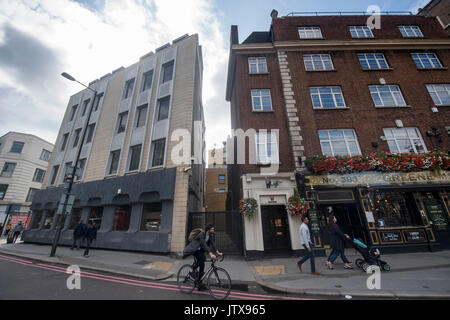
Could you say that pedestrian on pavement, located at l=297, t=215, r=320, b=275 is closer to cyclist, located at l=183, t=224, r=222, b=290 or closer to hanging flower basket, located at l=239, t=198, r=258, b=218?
hanging flower basket, located at l=239, t=198, r=258, b=218

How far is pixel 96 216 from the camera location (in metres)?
13.5

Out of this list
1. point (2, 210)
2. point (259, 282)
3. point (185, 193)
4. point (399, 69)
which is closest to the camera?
point (259, 282)

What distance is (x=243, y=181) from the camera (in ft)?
35.9

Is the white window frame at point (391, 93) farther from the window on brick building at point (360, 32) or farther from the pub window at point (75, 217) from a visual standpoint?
the pub window at point (75, 217)

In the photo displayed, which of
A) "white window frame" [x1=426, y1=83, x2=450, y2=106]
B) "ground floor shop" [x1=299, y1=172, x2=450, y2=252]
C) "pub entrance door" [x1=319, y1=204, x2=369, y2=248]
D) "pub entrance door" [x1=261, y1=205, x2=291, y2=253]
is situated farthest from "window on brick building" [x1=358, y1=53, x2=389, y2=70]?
"pub entrance door" [x1=261, y1=205, x2=291, y2=253]

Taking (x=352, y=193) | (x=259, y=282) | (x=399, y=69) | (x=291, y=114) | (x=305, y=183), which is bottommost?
(x=259, y=282)

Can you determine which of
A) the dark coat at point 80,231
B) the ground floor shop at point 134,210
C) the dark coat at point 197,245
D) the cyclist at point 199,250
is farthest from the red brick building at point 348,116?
the dark coat at point 80,231

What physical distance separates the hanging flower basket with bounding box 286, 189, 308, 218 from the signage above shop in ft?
4.12

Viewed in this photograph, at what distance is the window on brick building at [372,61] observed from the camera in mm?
14047

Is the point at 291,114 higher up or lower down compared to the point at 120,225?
higher up

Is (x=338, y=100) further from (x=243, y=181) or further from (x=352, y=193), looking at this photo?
(x=243, y=181)

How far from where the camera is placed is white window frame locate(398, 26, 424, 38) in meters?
15.4

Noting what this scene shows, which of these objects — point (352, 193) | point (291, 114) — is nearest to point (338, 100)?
point (291, 114)
